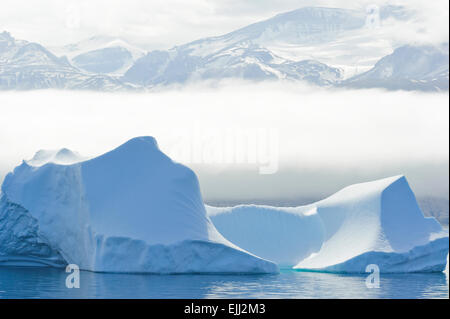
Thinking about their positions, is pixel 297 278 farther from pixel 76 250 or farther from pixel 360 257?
pixel 76 250

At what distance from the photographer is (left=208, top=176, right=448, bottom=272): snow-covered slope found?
109 feet

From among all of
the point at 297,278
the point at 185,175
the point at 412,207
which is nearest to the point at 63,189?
the point at 185,175

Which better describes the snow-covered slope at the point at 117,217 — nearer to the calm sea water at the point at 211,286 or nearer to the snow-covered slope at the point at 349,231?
the calm sea water at the point at 211,286

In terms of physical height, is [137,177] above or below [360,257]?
above

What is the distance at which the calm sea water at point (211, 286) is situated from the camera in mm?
23594

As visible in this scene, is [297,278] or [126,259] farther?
[297,278]

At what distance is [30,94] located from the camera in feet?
620

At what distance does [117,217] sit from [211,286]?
5489 millimetres

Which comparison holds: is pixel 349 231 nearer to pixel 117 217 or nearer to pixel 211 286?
pixel 117 217

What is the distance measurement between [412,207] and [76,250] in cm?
1438
